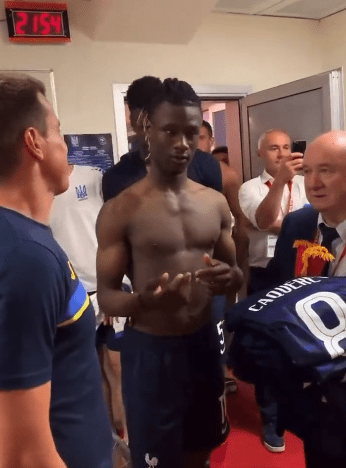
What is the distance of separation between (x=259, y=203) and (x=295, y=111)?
38.5 inches

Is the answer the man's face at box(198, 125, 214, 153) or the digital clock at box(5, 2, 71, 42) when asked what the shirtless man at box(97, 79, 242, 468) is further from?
the digital clock at box(5, 2, 71, 42)

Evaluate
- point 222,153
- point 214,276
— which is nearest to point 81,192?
point 214,276

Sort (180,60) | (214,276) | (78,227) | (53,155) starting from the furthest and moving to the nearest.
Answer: (180,60)
(78,227)
(214,276)
(53,155)

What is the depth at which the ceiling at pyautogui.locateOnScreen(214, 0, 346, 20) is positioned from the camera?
3.41 meters

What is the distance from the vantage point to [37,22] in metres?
2.90

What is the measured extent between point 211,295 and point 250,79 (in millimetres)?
2747

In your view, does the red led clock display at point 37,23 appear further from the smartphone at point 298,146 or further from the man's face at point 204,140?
the smartphone at point 298,146

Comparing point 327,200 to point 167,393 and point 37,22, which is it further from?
point 37,22

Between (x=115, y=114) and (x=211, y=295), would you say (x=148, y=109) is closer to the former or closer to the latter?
(x=211, y=295)

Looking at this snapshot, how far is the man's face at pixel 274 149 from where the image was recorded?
2668mm

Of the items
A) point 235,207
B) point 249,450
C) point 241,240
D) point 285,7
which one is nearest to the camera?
point 249,450

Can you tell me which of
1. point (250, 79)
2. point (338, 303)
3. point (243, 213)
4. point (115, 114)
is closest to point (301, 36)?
point (250, 79)

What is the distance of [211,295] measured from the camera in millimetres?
1371

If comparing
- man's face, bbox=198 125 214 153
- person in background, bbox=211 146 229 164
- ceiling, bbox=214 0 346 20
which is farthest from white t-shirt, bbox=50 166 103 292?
ceiling, bbox=214 0 346 20
